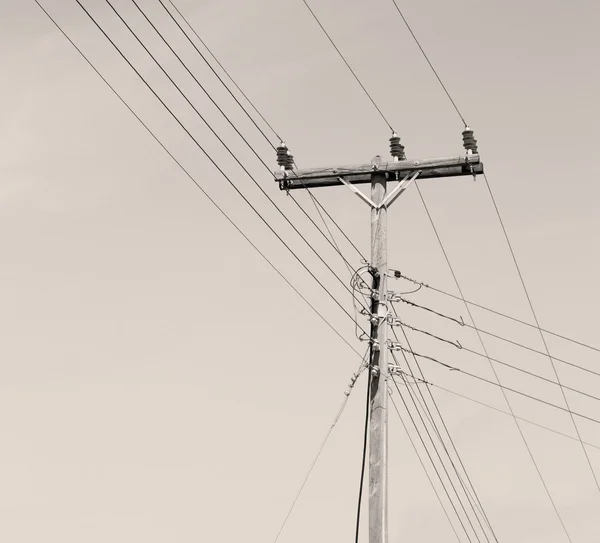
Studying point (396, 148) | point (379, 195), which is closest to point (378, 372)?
point (379, 195)

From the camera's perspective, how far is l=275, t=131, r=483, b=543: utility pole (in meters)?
16.8

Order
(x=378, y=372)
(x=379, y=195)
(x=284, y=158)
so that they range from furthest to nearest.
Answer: (x=284, y=158), (x=379, y=195), (x=378, y=372)

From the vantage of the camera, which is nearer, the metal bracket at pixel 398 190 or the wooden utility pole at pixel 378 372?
the wooden utility pole at pixel 378 372

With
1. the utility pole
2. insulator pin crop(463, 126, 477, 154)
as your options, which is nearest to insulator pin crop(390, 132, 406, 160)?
the utility pole

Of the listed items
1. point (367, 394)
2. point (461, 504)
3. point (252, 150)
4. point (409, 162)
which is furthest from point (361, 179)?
point (461, 504)

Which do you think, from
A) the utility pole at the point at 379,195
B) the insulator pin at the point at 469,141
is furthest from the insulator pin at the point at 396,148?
the insulator pin at the point at 469,141

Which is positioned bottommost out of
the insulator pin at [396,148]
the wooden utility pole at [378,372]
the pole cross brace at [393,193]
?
the wooden utility pole at [378,372]

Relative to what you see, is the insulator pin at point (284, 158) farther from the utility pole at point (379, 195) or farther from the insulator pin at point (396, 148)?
the insulator pin at point (396, 148)

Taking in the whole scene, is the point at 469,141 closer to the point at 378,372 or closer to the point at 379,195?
the point at 379,195

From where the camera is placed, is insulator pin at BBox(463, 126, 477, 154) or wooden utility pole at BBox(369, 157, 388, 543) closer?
wooden utility pole at BBox(369, 157, 388, 543)

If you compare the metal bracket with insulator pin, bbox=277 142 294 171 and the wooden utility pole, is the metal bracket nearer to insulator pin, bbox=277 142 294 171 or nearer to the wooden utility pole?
the wooden utility pole

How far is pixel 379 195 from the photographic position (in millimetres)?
18359

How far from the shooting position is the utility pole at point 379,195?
55.2 ft

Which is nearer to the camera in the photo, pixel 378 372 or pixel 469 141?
pixel 378 372
